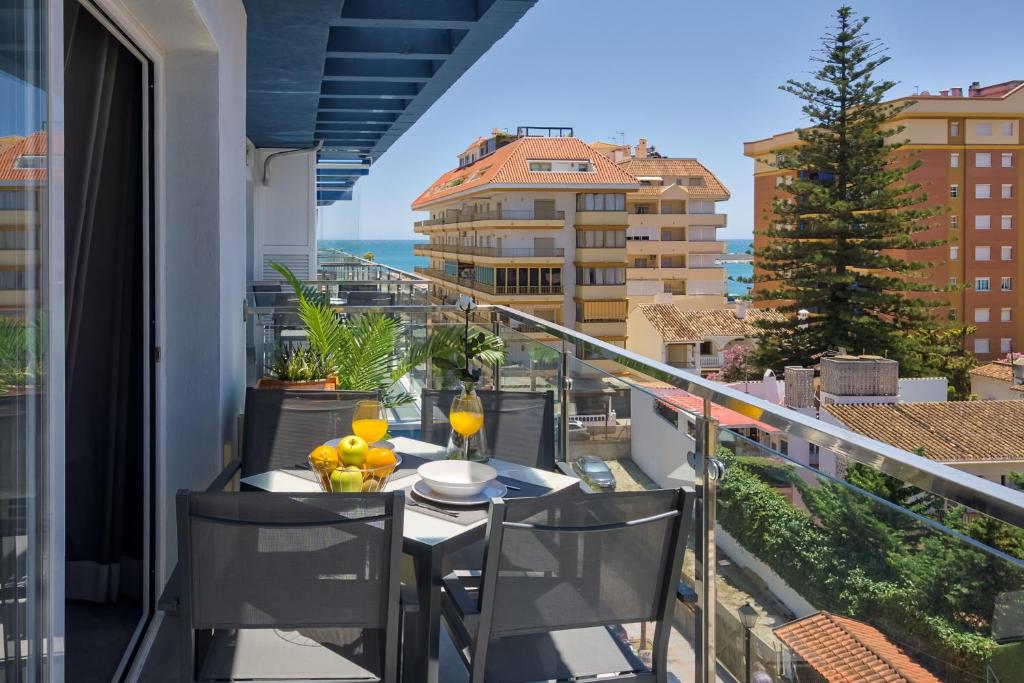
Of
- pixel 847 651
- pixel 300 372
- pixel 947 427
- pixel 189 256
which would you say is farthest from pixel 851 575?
pixel 947 427

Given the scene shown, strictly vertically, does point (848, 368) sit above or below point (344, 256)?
below

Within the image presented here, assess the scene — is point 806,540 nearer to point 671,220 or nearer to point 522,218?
point 522,218

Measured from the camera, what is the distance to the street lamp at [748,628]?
2066mm

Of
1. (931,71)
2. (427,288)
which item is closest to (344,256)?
(427,288)

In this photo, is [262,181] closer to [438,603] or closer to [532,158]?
[438,603]

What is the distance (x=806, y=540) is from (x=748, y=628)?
1.19ft

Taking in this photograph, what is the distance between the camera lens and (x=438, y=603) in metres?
2.07

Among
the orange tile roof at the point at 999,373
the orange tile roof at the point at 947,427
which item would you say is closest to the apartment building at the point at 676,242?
the orange tile roof at the point at 999,373

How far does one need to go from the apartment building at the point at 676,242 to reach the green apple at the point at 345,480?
46804 millimetres

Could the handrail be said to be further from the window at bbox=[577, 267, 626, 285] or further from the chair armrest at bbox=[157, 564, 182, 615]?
the window at bbox=[577, 267, 626, 285]

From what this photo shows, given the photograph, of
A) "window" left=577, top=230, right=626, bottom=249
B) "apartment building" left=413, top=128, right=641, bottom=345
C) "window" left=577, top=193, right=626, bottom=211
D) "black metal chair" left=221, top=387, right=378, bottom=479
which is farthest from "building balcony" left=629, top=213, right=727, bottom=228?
"black metal chair" left=221, top=387, right=378, bottom=479

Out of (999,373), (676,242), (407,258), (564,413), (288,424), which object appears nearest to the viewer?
(288,424)

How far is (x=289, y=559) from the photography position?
71.2 inches

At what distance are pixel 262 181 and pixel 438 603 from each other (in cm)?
1050
